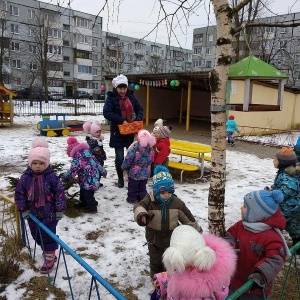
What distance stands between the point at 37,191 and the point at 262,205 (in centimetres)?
211

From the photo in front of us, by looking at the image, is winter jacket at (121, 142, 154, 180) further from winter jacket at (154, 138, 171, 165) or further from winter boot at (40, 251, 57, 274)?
winter boot at (40, 251, 57, 274)

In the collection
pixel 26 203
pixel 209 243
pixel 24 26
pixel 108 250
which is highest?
pixel 24 26

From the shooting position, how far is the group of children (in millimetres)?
1520

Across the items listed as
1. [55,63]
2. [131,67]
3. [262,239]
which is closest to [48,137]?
[262,239]

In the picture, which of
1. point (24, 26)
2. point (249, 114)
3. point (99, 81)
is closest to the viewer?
point (249, 114)

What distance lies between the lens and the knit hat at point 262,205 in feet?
7.00

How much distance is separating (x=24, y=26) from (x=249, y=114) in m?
38.5

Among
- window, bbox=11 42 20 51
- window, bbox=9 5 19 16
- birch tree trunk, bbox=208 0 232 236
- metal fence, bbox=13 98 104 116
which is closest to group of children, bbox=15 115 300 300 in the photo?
birch tree trunk, bbox=208 0 232 236

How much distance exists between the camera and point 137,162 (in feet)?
16.0

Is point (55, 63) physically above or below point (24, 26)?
below

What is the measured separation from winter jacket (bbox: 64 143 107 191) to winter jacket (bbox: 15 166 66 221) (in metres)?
1.27

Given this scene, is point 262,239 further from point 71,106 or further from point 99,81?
point 99,81

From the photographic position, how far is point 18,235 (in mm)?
3506

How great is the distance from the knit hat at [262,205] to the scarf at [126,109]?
3.64 meters
